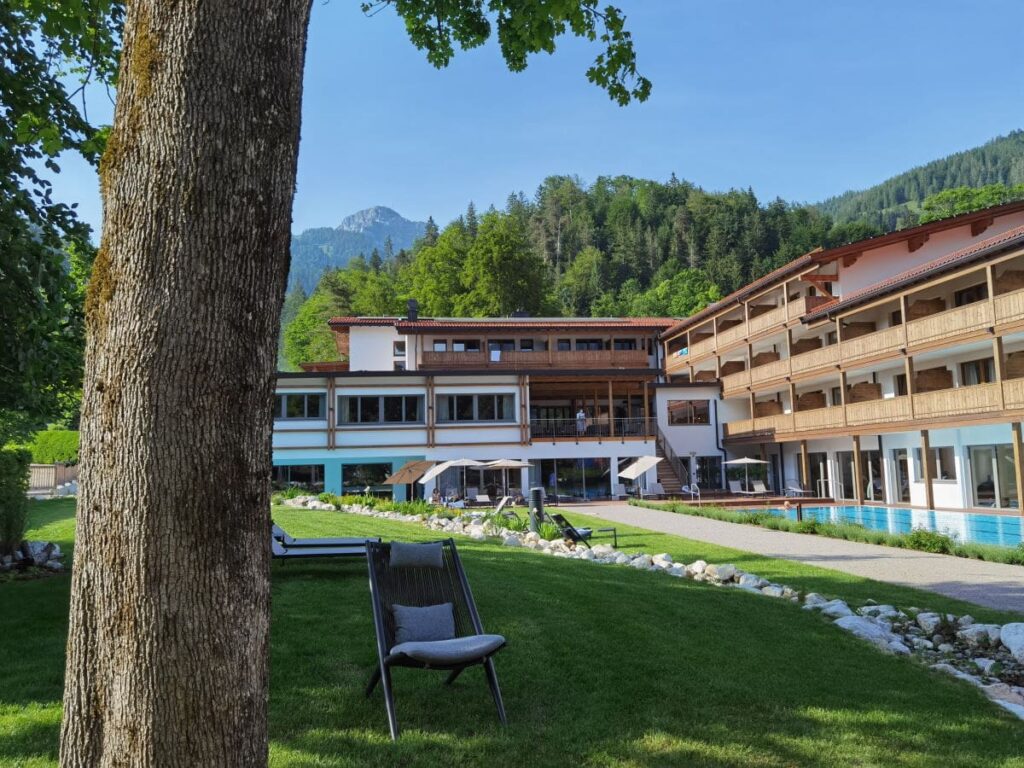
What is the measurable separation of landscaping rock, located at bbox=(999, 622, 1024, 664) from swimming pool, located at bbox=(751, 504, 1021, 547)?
8831 millimetres

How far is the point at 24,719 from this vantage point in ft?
14.0

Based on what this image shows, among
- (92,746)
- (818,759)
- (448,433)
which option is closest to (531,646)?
(818,759)

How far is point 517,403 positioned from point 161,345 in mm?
30639

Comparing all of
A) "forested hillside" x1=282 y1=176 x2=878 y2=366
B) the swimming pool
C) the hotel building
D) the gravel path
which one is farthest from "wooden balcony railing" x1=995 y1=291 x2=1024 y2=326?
"forested hillside" x1=282 y1=176 x2=878 y2=366

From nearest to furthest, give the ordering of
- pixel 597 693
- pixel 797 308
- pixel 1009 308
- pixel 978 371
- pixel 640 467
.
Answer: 1. pixel 597 693
2. pixel 1009 308
3. pixel 640 467
4. pixel 978 371
5. pixel 797 308

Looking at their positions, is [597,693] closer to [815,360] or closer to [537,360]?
[815,360]

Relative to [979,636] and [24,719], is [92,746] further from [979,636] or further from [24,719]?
[979,636]

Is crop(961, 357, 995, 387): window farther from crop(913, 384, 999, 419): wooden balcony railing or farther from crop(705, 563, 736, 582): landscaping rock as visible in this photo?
crop(705, 563, 736, 582): landscaping rock

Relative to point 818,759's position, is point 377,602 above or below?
above

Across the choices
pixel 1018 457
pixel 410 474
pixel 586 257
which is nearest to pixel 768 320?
pixel 1018 457

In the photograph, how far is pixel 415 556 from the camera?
5516 mm

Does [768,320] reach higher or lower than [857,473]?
higher

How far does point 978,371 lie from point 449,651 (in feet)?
81.8

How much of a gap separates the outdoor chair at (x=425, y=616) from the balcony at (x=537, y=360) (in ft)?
96.8
